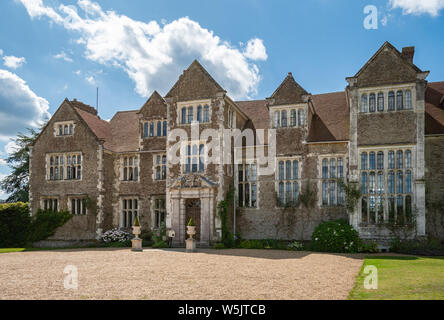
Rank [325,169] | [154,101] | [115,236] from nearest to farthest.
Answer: [325,169]
[115,236]
[154,101]

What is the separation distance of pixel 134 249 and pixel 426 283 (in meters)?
14.3

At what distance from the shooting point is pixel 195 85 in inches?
933

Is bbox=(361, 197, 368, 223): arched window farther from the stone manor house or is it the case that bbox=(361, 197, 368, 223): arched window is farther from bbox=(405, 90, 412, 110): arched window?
bbox=(405, 90, 412, 110): arched window

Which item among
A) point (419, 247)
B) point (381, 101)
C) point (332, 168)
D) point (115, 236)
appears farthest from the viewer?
point (115, 236)

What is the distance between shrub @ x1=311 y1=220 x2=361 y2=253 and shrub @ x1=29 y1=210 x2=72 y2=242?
52.6 feet

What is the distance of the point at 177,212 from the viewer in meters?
22.8

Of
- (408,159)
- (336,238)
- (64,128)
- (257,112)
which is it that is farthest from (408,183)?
(64,128)

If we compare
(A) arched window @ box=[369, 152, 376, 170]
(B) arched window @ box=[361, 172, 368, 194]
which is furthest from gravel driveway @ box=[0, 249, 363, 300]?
(A) arched window @ box=[369, 152, 376, 170]

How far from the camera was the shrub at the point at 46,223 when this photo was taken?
26.2 metres

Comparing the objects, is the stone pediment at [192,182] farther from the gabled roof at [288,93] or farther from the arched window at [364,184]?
the arched window at [364,184]

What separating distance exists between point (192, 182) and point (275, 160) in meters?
4.90

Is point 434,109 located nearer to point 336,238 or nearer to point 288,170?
point 288,170

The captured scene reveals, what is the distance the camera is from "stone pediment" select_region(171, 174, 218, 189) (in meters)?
22.3
